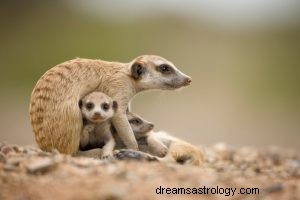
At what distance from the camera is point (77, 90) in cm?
883

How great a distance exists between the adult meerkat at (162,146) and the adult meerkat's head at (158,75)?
0.52 meters

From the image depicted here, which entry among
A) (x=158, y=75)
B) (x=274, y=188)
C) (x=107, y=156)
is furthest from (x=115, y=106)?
(x=274, y=188)

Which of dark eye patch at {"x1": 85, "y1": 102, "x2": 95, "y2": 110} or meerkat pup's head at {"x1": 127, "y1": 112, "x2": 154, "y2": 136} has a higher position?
dark eye patch at {"x1": 85, "y1": 102, "x2": 95, "y2": 110}

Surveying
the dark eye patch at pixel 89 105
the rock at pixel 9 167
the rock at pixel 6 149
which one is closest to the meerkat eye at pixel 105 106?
the dark eye patch at pixel 89 105

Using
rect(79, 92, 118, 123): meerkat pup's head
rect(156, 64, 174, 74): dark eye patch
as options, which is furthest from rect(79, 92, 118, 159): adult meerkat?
rect(156, 64, 174, 74): dark eye patch

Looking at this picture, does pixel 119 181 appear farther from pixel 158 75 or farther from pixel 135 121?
pixel 158 75

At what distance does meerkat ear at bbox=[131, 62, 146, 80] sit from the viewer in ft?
31.3

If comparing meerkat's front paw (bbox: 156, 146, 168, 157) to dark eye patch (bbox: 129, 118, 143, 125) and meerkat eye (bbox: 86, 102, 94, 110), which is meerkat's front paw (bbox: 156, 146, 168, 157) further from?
meerkat eye (bbox: 86, 102, 94, 110)

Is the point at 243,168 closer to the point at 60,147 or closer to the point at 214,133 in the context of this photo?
the point at 60,147

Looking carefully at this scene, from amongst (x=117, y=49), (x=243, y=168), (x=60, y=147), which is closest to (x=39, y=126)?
(x=60, y=147)

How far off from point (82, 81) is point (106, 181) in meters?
2.42

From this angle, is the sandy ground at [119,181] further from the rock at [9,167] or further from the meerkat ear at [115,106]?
the meerkat ear at [115,106]

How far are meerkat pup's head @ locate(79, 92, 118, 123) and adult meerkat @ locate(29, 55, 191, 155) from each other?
3.8 inches

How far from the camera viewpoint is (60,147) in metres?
8.66
